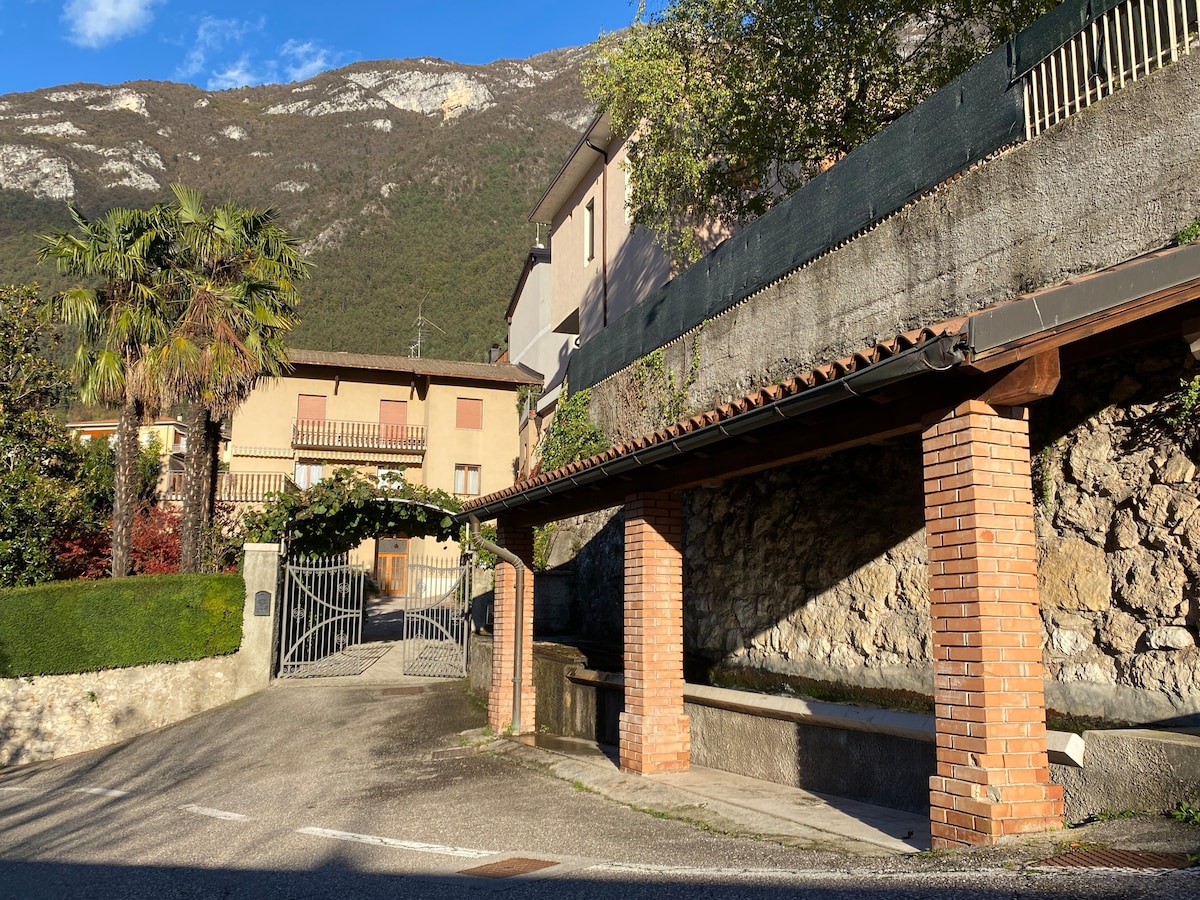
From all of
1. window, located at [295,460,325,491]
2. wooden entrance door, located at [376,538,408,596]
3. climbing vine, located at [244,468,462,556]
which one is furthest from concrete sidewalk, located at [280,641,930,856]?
window, located at [295,460,325,491]

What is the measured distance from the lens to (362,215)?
92438 mm

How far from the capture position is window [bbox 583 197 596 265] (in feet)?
82.3

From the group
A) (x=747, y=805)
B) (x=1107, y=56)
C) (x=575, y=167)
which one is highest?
(x=575, y=167)

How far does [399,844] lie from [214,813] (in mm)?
3029

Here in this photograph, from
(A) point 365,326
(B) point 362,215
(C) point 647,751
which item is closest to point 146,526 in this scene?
(C) point 647,751

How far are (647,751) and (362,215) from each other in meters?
90.7

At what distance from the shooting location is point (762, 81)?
13.6m

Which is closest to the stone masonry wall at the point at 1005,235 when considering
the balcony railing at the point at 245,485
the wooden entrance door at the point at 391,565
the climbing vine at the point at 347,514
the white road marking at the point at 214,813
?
the white road marking at the point at 214,813

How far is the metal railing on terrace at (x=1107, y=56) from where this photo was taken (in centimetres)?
666

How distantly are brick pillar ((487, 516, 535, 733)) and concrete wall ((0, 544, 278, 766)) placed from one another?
5803 millimetres

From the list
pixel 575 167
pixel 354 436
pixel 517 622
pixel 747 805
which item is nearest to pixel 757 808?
pixel 747 805

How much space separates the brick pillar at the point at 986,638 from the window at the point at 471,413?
1310 inches

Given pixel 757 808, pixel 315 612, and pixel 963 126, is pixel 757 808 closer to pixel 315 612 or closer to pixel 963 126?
pixel 963 126

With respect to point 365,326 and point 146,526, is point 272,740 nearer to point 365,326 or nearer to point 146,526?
point 146,526
